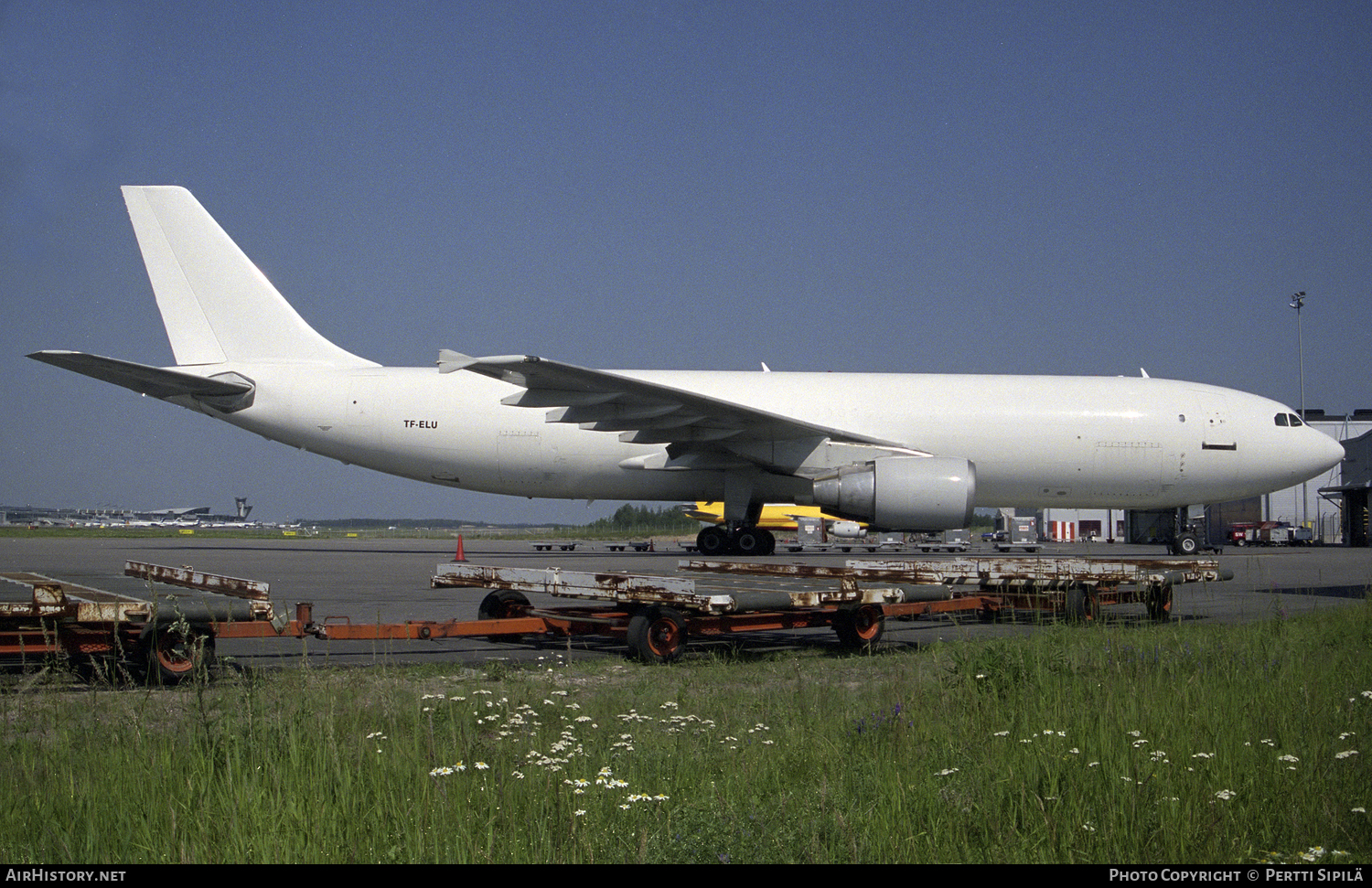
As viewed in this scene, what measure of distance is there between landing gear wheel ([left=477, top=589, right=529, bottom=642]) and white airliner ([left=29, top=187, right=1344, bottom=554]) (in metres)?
9.85

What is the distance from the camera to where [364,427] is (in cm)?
2083

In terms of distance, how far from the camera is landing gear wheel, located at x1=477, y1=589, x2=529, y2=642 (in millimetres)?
8539

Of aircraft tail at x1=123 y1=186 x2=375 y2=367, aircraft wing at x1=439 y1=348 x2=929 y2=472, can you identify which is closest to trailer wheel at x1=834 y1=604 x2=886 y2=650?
aircraft wing at x1=439 y1=348 x2=929 y2=472

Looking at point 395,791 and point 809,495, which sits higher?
point 809,495

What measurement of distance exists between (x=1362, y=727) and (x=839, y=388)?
1690cm

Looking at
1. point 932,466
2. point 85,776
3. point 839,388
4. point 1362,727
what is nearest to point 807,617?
point 1362,727

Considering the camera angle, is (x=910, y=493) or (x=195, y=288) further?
(x=195, y=288)

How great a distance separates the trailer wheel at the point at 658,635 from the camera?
288 inches

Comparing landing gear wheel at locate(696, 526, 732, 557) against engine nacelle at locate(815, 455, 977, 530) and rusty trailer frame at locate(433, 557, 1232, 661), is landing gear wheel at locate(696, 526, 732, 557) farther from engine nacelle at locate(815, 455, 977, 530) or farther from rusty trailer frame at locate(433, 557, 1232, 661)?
rusty trailer frame at locate(433, 557, 1232, 661)

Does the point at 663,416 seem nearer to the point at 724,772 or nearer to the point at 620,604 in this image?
the point at 620,604

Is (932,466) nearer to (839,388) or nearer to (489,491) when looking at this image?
(839,388)

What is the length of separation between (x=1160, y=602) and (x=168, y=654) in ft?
28.0

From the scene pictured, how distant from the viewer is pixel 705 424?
1894cm

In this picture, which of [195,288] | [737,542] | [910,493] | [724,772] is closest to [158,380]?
[195,288]
